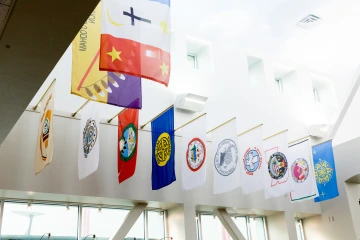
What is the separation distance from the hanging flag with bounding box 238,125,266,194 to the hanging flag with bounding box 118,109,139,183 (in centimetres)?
280

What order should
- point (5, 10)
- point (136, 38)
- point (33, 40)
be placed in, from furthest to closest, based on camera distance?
point (136, 38) < point (33, 40) < point (5, 10)

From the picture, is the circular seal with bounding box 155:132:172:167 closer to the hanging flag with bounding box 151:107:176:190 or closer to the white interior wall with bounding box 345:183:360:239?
the hanging flag with bounding box 151:107:176:190

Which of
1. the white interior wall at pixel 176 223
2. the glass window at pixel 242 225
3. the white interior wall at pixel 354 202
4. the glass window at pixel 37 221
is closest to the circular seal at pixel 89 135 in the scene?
the glass window at pixel 37 221

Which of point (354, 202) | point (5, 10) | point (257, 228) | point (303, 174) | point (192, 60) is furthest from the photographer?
point (192, 60)

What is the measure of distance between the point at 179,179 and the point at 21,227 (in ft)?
11.6

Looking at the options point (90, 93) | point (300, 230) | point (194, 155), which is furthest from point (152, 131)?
point (300, 230)

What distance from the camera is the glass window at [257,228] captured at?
448 inches

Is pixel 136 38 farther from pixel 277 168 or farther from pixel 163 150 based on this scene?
pixel 277 168

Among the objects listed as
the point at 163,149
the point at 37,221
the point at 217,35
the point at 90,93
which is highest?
the point at 217,35

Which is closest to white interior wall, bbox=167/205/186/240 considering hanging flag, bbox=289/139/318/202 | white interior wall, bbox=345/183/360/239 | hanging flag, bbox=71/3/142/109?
hanging flag, bbox=289/139/318/202

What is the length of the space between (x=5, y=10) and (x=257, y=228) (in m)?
9.97

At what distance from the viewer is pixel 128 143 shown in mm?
7426

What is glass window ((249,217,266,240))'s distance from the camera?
11.4m

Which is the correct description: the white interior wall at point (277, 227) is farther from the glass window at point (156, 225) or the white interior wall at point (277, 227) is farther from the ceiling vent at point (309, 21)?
the ceiling vent at point (309, 21)
